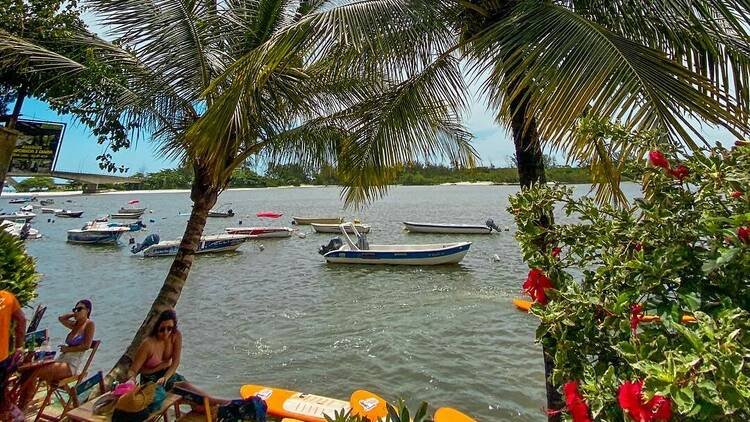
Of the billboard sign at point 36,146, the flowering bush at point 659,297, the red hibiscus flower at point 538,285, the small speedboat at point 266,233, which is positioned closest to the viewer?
the flowering bush at point 659,297

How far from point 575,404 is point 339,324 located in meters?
11.1

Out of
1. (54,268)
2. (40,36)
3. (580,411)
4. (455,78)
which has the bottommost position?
(54,268)

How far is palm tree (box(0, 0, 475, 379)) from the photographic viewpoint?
463 cm

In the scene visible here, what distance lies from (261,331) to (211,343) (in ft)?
4.45

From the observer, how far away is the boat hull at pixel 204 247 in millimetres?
24172

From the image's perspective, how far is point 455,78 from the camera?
15.0 ft

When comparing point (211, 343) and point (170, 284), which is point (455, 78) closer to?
point (170, 284)

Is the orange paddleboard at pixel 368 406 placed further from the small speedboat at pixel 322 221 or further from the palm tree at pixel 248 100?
the small speedboat at pixel 322 221

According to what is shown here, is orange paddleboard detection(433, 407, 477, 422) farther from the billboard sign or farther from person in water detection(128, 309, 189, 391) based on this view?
the billboard sign

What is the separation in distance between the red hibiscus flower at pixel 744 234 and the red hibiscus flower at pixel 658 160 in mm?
418

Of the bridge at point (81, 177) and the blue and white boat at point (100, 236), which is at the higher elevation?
the bridge at point (81, 177)

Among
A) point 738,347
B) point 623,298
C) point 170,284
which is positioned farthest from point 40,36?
point 738,347

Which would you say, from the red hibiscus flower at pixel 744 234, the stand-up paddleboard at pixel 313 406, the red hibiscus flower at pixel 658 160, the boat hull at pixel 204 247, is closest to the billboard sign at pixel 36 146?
the stand-up paddleboard at pixel 313 406

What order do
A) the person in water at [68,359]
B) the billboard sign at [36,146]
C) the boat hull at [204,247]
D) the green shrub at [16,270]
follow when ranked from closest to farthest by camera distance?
the person in water at [68,359] → the green shrub at [16,270] → the billboard sign at [36,146] → the boat hull at [204,247]
